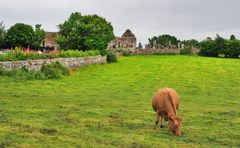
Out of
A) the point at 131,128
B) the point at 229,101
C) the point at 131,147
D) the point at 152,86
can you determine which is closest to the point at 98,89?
the point at 152,86

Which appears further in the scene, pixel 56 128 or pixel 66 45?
pixel 66 45

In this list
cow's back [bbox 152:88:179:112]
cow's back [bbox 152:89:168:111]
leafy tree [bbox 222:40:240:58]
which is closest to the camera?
cow's back [bbox 152:88:179:112]

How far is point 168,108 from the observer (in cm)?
1623

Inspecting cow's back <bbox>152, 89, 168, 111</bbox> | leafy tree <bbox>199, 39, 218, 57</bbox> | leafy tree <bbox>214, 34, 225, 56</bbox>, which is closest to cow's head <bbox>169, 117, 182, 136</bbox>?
cow's back <bbox>152, 89, 168, 111</bbox>

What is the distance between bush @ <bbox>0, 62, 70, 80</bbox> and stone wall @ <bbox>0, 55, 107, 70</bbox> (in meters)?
0.54

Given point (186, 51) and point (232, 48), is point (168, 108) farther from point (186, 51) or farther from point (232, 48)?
point (186, 51)

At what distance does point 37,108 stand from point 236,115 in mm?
8889

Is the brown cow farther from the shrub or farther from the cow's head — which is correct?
the shrub

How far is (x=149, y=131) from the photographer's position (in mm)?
16219

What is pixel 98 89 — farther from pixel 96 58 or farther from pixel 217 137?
pixel 96 58

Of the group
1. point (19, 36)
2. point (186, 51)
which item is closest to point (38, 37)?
point (19, 36)

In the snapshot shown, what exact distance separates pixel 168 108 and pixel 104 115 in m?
3.76

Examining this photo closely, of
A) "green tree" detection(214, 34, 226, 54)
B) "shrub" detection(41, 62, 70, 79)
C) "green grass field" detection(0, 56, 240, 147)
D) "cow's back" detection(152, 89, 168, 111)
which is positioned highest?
"green tree" detection(214, 34, 226, 54)

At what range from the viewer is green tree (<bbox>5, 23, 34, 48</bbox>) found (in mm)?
101125
